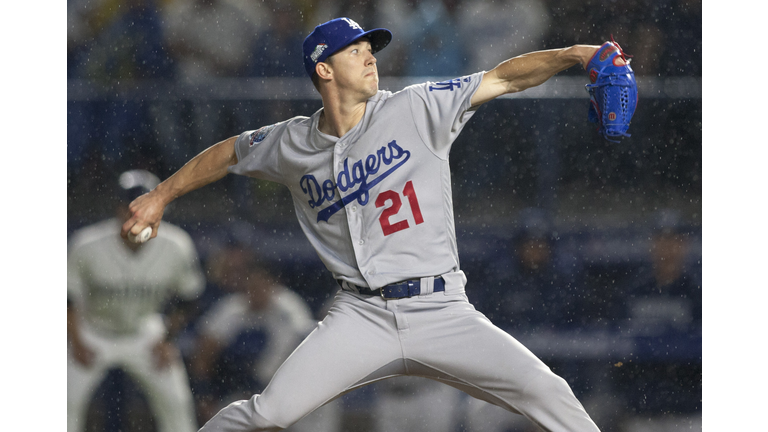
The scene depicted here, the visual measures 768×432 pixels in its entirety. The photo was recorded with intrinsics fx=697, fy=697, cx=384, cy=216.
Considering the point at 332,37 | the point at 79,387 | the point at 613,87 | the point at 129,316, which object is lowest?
the point at 79,387

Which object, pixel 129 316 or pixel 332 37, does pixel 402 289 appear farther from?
pixel 129 316

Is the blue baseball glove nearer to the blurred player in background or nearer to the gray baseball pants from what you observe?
the gray baseball pants

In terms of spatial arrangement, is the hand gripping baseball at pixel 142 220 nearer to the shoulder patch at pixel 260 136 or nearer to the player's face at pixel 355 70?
the shoulder patch at pixel 260 136

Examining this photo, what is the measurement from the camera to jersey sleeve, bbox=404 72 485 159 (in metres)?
1.92

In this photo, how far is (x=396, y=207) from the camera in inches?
76.1

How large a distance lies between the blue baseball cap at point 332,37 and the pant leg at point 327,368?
0.71 metres

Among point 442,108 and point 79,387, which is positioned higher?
point 442,108

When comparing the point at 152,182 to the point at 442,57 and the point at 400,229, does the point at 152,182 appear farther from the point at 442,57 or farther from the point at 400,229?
the point at 400,229

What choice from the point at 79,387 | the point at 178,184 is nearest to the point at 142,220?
the point at 178,184

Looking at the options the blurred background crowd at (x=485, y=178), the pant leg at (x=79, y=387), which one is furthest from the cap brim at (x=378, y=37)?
the pant leg at (x=79, y=387)

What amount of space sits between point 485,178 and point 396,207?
216cm

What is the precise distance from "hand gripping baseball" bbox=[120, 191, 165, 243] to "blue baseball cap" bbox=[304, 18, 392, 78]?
630 mm

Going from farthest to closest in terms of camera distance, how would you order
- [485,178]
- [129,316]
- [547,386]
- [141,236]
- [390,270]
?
[485,178]
[129,316]
[141,236]
[390,270]
[547,386]

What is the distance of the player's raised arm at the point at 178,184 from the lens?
2.08m
